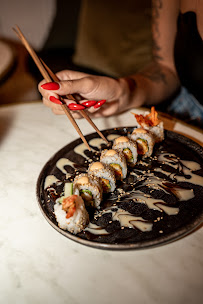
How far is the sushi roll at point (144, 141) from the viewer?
1.12m

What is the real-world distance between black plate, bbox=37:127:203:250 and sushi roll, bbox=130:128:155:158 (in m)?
0.04

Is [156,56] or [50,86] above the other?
[50,86]

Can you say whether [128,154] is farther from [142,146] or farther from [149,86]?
[149,86]

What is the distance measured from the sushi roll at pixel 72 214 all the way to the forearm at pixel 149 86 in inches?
31.5

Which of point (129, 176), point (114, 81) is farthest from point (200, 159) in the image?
point (114, 81)

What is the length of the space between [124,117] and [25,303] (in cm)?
103

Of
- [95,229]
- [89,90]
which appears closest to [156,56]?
[89,90]

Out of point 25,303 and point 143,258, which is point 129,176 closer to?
point 143,258

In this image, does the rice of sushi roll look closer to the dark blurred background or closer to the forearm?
the forearm

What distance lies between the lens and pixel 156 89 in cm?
169

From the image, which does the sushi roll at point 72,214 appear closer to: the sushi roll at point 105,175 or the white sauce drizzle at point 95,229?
the white sauce drizzle at point 95,229

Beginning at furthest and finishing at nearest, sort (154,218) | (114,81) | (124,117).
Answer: (124,117), (114,81), (154,218)

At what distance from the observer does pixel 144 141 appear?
44.3 inches

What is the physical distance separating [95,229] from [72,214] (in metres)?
0.11
